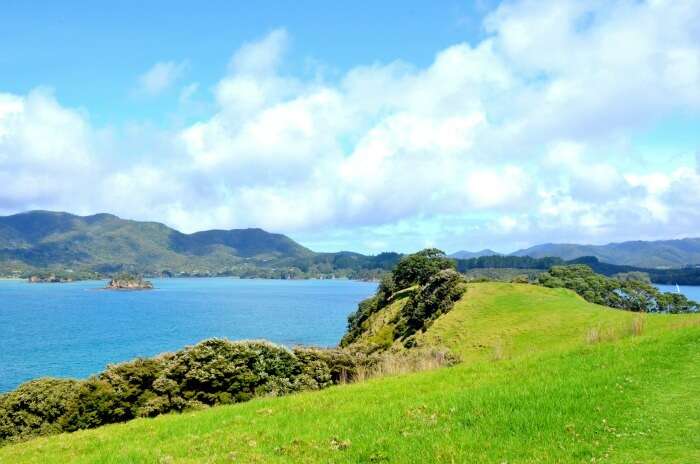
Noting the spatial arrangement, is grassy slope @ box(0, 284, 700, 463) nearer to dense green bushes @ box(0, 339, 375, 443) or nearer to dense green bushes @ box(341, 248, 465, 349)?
dense green bushes @ box(0, 339, 375, 443)

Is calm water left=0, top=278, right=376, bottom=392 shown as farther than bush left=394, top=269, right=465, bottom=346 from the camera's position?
Yes

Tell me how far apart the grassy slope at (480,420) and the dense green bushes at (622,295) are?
74.7 metres

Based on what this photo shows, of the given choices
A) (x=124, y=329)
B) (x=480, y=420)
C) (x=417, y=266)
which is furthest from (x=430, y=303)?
(x=124, y=329)

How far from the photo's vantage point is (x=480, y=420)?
35.0 ft

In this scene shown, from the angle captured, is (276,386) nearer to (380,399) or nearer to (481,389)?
(380,399)

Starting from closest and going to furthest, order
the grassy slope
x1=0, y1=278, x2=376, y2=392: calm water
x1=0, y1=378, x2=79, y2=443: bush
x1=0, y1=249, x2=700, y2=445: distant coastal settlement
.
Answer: the grassy slope, x1=0, y1=249, x2=700, y2=445: distant coastal settlement, x1=0, y1=378, x2=79, y2=443: bush, x1=0, y1=278, x2=376, y2=392: calm water

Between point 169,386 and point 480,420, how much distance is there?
1849 centimetres

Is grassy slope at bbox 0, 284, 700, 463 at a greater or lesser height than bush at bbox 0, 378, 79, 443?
greater

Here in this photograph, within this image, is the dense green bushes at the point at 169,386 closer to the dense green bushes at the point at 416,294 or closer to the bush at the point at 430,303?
the dense green bushes at the point at 416,294

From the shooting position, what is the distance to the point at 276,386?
25.0 m

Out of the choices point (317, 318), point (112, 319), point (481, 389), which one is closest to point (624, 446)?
point (481, 389)

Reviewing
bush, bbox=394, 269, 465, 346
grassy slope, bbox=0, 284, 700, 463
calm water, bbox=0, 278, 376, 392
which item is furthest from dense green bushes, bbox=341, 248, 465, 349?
grassy slope, bbox=0, 284, 700, 463

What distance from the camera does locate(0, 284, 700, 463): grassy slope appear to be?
9.05 meters

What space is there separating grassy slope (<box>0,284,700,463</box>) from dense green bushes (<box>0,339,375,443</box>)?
855cm
